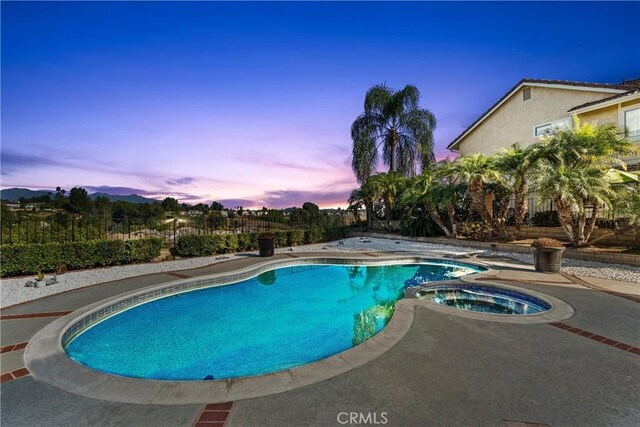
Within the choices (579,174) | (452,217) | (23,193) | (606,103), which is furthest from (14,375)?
(23,193)

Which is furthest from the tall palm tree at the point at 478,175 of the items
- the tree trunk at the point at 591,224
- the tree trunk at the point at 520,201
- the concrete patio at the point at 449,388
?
the concrete patio at the point at 449,388

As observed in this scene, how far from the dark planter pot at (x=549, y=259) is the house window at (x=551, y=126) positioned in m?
10.7

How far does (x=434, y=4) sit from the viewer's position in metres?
9.84

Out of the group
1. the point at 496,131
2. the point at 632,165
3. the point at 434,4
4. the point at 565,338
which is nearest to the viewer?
the point at 565,338

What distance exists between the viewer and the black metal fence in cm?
1087

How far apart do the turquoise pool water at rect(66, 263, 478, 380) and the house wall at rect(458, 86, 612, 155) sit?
14.3m

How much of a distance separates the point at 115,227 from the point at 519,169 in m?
17.9

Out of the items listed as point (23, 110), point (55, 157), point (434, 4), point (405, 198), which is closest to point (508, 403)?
point (434, 4)

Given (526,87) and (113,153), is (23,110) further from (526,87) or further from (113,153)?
(526,87)

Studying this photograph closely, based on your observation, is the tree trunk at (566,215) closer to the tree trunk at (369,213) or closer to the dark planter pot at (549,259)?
the dark planter pot at (549,259)

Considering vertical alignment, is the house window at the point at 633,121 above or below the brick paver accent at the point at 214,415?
above

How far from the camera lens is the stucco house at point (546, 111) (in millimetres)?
14156

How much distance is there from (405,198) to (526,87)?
10.8 meters

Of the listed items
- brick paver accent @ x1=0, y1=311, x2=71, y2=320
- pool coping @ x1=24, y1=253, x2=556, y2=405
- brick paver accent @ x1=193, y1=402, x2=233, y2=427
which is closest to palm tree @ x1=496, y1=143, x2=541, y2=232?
pool coping @ x1=24, y1=253, x2=556, y2=405
